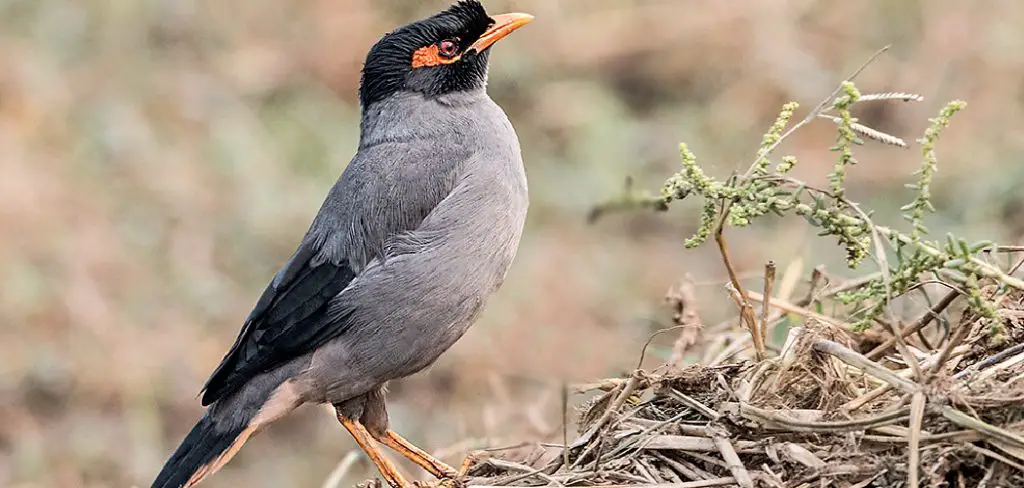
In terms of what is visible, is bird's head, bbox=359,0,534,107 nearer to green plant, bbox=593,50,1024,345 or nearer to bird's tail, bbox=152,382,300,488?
bird's tail, bbox=152,382,300,488

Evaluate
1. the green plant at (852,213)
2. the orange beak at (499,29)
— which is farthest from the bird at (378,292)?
the green plant at (852,213)

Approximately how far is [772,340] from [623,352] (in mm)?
2311

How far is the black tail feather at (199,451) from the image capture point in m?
3.82

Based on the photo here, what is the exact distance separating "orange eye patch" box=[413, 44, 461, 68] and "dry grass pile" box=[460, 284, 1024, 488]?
1.53 metres

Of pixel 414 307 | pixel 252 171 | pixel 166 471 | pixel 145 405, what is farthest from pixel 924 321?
pixel 252 171

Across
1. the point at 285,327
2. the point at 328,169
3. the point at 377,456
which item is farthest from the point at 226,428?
the point at 328,169

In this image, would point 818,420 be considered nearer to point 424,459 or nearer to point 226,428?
point 424,459

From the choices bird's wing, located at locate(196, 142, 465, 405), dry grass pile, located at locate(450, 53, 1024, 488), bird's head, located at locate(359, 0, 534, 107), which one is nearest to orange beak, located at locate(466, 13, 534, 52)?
bird's head, located at locate(359, 0, 534, 107)

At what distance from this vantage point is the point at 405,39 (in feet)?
14.1

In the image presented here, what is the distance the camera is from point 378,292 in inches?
152

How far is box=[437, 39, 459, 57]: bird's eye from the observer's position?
4324 mm

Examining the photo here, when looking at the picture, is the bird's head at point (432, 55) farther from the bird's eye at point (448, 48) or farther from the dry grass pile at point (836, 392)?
the dry grass pile at point (836, 392)

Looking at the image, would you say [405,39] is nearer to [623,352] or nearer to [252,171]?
[623,352]

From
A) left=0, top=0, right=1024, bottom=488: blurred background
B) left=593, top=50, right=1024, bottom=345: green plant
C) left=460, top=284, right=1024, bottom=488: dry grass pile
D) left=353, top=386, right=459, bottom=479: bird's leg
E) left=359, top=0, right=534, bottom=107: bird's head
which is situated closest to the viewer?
left=460, top=284, right=1024, bottom=488: dry grass pile
